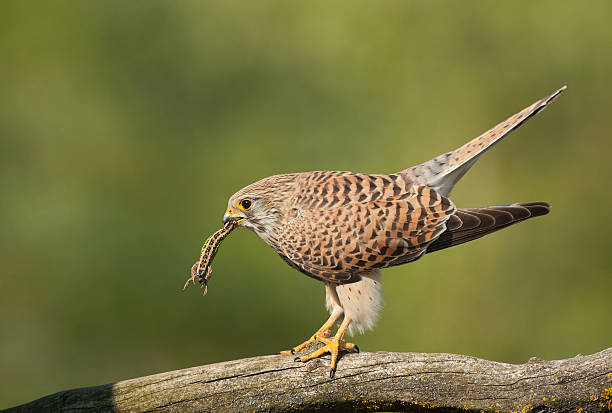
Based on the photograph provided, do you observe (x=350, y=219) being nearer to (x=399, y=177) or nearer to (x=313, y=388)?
(x=399, y=177)

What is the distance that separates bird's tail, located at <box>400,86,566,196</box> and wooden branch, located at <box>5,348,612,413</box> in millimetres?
829

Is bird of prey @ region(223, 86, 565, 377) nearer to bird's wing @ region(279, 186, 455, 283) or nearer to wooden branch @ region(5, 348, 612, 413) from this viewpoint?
bird's wing @ region(279, 186, 455, 283)

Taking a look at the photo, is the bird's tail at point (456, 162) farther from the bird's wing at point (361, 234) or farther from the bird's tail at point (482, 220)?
the bird's tail at point (482, 220)

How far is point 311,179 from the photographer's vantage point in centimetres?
307

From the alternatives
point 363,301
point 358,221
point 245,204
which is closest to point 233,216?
point 245,204

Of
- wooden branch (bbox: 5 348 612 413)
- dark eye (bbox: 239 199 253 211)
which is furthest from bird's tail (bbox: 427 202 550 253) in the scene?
dark eye (bbox: 239 199 253 211)

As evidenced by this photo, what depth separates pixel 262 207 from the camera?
2861 millimetres

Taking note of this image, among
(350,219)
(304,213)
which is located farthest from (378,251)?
(304,213)

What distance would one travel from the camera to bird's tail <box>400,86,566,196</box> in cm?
284

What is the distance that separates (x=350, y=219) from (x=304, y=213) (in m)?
0.21

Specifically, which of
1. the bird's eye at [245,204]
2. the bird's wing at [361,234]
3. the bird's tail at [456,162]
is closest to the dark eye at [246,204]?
the bird's eye at [245,204]

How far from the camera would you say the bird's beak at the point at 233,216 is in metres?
2.80

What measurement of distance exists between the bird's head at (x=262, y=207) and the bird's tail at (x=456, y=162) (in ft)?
2.21

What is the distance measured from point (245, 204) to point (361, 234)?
0.53 m
